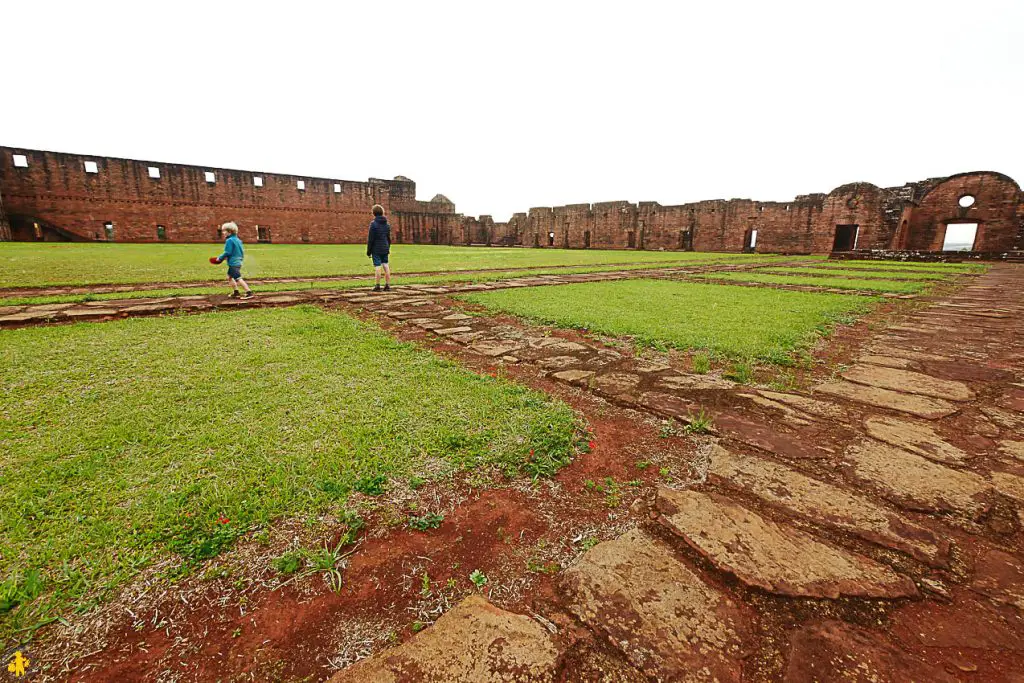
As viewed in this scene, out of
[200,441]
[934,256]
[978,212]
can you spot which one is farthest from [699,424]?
[978,212]

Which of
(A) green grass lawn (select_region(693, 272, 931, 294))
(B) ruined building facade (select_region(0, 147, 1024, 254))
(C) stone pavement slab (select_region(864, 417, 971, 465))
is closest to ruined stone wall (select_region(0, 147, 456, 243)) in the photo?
(B) ruined building facade (select_region(0, 147, 1024, 254))

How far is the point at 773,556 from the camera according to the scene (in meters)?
1.31

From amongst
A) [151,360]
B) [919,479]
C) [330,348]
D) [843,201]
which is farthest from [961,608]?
[843,201]

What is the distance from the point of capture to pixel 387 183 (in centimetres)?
3484

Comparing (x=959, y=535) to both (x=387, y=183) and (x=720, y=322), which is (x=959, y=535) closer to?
(x=720, y=322)

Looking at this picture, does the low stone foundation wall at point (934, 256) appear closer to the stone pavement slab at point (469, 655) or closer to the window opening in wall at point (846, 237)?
the window opening in wall at point (846, 237)

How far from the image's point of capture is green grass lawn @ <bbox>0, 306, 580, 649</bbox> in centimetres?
132

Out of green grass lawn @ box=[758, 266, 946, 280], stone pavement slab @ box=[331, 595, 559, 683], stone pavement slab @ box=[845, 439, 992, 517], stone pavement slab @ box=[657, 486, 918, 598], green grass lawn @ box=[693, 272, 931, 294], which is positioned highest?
green grass lawn @ box=[758, 266, 946, 280]

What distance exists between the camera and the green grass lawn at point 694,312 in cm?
391

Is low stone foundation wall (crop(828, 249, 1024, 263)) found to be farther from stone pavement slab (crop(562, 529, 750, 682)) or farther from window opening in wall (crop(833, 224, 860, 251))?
stone pavement slab (crop(562, 529, 750, 682))

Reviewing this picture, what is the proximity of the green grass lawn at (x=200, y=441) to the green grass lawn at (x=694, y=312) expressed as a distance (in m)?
1.97


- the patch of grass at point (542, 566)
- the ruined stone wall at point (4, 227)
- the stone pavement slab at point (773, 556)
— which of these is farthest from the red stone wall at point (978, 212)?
the ruined stone wall at point (4, 227)

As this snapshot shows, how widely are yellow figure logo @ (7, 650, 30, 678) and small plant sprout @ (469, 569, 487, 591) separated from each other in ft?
3.34

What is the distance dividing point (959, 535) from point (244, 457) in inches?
103
